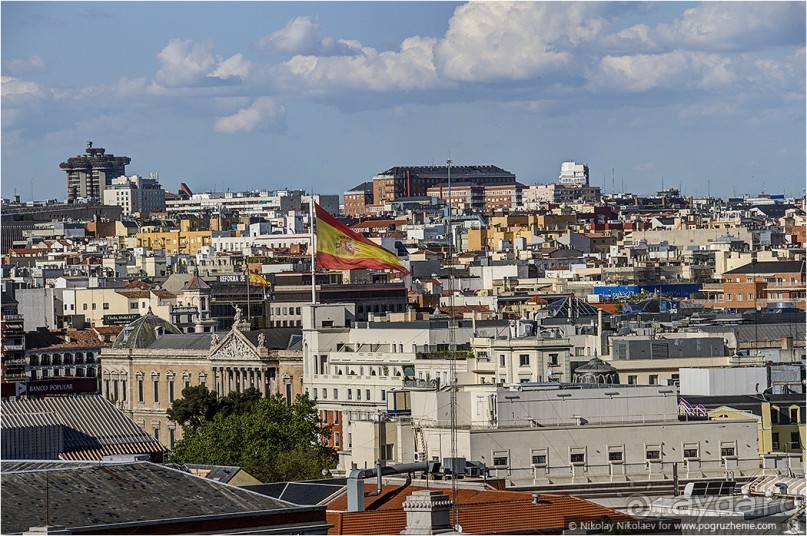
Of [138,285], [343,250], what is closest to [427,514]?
[343,250]

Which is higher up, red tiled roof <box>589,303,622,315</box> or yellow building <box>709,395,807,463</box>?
red tiled roof <box>589,303,622,315</box>

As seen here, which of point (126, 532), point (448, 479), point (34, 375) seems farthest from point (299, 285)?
point (126, 532)

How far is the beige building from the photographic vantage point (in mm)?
72312

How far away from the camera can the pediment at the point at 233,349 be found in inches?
2943

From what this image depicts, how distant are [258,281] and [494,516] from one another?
8502cm

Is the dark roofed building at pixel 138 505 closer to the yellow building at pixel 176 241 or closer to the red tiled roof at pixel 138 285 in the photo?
the red tiled roof at pixel 138 285

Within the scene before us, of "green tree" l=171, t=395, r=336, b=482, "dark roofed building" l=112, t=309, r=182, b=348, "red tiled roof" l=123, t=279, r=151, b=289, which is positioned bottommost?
"green tree" l=171, t=395, r=336, b=482

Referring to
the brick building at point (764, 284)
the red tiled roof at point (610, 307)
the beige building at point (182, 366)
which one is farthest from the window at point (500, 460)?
the brick building at point (764, 284)

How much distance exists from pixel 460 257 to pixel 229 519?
11437cm

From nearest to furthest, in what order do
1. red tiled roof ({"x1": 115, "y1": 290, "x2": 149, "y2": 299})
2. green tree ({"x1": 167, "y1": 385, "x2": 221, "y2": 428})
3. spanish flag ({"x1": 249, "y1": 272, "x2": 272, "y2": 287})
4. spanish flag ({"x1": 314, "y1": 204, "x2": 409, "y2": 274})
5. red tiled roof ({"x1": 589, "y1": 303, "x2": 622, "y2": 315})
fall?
spanish flag ({"x1": 314, "y1": 204, "x2": 409, "y2": 274}) < green tree ({"x1": 167, "y1": 385, "x2": 221, "y2": 428}) < red tiled roof ({"x1": 589, "y1": 303, "x2": 622, "y2": 315}) < spanish flag ({"x1": 249, "y1": 272, "x2": 272, "y2": 287}) < red tiled roof ({"x1": 115, "y1": 290, "x2": 149, "y2": 299})

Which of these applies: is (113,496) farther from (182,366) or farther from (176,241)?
(176,241)

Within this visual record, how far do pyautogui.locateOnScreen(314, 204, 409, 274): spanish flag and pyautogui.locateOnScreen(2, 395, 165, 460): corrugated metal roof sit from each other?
18.6m

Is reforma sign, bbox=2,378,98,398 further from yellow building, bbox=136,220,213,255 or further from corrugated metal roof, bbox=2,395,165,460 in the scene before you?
yellow building, bbox=136,220,213,255

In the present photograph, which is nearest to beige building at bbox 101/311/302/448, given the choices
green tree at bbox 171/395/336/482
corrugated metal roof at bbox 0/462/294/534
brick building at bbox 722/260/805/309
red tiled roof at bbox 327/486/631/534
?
green tree at bbox 171/395/336/482
